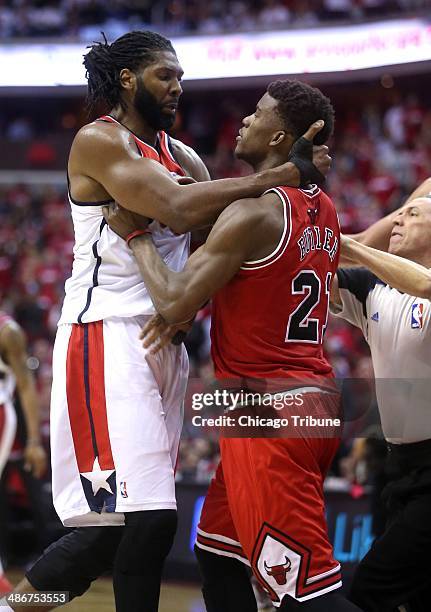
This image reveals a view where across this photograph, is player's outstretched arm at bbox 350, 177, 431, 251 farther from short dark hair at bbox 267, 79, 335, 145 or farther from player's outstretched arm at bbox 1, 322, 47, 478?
player's outstretched arm at bbox 1, 322, 47, 478

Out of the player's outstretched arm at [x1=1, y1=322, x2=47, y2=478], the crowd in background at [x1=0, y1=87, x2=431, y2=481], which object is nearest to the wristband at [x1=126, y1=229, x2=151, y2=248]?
the player's outstretched arm at [x1=1, y1=322, x2=47, y2=478]

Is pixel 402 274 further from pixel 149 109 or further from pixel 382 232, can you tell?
pixel 149 109

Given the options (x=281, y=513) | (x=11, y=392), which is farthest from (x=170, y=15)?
(x=281, y=513)

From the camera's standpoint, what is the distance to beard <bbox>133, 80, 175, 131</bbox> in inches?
137

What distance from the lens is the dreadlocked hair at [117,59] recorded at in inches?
138

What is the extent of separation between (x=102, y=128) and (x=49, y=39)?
13217 mm

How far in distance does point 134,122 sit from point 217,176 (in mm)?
11683

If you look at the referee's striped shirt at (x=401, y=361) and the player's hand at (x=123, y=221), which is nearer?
the player's hand at (x=123, y=221)

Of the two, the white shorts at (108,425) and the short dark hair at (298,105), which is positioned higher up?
the short dark hair at (298,105)

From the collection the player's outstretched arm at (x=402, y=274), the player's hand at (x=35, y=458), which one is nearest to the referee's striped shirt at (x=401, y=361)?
the player's outstretched arm at (x=402, y=274)

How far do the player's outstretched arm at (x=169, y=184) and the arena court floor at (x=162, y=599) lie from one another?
2.82 metres

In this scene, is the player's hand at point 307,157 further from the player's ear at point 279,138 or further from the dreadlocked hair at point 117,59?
the dreadlocked hair at point 117,59

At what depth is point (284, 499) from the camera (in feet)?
9.93

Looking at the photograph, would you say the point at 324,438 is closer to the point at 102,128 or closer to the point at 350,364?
the point at 102,128
